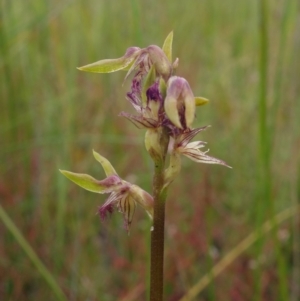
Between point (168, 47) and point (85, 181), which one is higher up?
point (168, 47)

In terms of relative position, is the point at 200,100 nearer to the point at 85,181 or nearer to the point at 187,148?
the point at 187,148

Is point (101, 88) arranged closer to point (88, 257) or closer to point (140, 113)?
point (88, 257)

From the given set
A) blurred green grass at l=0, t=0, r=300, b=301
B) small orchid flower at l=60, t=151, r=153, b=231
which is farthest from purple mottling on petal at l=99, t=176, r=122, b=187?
blurred green grass at l=0, t=0, r=300, b=301

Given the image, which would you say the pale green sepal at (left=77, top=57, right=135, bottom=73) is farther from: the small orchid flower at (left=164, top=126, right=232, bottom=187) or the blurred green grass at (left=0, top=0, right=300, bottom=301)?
the blurred green grass at (left=0, top=0, right=300, bottom=301)

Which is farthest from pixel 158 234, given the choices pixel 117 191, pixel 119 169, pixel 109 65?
pixel 119 169

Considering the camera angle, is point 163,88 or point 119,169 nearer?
point 163,88

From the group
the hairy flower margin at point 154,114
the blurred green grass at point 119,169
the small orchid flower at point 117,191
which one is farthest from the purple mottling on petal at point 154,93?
the blurred green grass at point 119,169
